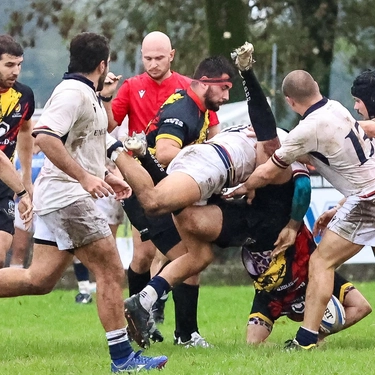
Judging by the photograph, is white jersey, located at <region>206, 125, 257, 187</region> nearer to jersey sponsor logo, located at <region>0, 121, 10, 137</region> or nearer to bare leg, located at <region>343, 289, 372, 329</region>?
bare leg, located at <region>343, 289, 372, 329</region>

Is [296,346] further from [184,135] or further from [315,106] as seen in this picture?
[184,135]

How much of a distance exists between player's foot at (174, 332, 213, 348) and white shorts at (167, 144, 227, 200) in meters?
1.12

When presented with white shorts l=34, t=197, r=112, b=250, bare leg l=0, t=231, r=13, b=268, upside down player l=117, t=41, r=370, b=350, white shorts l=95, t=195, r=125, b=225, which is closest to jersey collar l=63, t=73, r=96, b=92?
white shorts l=34, t=197, r=112, b=250

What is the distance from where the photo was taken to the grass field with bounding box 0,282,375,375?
20.8 feet

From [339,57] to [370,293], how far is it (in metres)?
4.33

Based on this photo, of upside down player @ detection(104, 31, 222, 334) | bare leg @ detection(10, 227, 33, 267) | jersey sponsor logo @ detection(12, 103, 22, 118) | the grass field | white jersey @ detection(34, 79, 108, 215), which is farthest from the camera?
bare leg @ detection(10, 227, 33, 267)

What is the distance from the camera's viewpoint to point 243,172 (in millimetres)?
7535

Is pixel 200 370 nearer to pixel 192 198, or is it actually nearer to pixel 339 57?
pixel 192 198

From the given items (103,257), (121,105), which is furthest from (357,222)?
(121,105)

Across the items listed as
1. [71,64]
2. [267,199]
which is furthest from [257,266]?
[71,64]

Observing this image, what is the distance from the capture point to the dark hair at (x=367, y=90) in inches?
309

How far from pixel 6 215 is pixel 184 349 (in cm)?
169

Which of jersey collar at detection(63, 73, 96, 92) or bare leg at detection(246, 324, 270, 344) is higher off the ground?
jersey collar at detection(63, 73, 96, 92)

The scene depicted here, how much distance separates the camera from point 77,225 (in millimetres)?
6387
